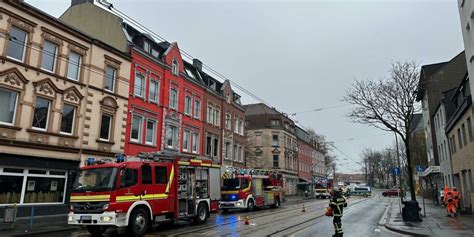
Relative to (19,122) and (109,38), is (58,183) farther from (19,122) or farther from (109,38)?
(109,38)

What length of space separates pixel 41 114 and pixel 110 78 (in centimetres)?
589

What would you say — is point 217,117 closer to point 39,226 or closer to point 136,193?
point 39,226

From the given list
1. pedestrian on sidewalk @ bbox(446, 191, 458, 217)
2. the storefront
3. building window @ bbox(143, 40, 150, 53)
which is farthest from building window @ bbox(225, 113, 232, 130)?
pedestrian on sidewalk @ bbox(446, 191, 458, 217)

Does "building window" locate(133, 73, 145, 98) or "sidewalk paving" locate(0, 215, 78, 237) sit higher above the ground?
"building window" locate(133, 73, 145, 98)

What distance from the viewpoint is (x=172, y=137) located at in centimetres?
3050

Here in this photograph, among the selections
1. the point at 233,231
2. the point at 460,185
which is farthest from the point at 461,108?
the point at 233,231

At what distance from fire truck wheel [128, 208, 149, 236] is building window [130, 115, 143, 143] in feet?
42.1

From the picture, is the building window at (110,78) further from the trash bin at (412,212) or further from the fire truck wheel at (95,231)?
the trash bin at (412,212)

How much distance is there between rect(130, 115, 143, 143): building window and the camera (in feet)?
85.5

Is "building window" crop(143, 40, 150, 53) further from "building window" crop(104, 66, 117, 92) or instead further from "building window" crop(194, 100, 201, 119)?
"building window" crop(194, 100, 201, 119)

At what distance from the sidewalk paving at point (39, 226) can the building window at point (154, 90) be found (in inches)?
448

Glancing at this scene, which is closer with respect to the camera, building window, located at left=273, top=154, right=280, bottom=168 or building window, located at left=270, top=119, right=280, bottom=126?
building window, located at left=273, top=154, right=280, bottom=168

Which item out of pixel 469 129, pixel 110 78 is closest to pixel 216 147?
pixel 110 78

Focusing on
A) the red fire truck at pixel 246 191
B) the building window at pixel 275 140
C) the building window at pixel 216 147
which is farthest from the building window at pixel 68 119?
the building window at pixel 275 140
